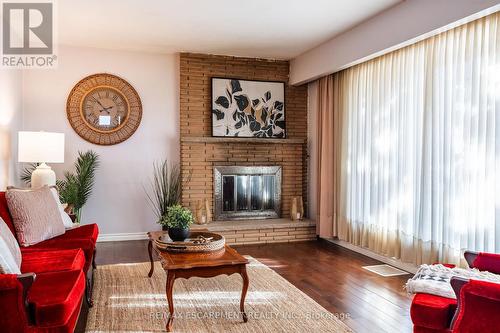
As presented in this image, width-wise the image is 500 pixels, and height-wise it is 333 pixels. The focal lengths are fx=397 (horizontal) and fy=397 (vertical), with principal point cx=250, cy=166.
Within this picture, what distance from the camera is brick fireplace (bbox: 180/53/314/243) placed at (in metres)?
5.64

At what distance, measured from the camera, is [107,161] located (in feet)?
18.0

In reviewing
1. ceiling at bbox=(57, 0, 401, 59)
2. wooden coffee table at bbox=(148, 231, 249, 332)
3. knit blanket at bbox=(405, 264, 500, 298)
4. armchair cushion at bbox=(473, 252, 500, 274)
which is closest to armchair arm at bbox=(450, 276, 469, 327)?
knit blanket at bbox=(405, 264, 500, 298)

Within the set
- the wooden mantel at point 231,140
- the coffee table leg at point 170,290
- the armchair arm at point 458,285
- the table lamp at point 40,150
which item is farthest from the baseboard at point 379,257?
the table lamp at point 40,150

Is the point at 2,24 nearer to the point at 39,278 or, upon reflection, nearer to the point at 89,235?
the point at 89,235

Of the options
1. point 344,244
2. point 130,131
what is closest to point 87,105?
point 130,131

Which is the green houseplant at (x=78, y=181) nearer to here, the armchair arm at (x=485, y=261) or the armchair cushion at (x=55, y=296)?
the armchair cushion at (x=55, y=296)

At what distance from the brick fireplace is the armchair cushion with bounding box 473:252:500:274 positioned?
327 centimetres

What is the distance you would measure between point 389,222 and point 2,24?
182 inches

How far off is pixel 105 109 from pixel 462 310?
489cm

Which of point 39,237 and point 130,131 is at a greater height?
point 130,131

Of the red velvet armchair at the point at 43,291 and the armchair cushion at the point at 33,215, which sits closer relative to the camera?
the red velvet armchair at the point at 43,291

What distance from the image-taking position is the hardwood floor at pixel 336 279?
116 inches

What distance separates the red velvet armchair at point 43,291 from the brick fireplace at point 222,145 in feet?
8.95

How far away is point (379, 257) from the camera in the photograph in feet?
15.1
